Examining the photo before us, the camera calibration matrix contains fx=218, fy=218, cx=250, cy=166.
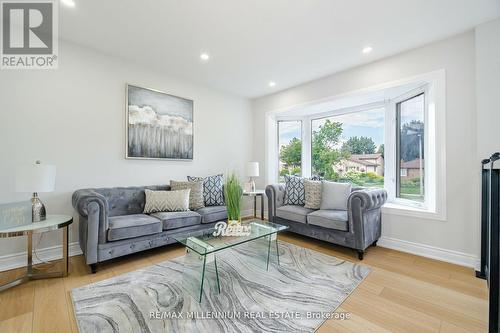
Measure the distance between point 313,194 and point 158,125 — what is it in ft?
8.70

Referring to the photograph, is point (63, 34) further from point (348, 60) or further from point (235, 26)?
point (348, 60)

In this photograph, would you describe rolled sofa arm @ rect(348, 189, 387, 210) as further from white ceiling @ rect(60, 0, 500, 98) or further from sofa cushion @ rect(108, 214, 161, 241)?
sofa cushion @ rect(108, 214, 161, 241)

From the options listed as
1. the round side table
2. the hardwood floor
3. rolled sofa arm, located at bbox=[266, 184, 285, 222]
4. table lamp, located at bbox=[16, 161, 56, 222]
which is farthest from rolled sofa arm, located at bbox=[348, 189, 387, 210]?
table lamp, located at bbox=[16, 161, 56, 222]

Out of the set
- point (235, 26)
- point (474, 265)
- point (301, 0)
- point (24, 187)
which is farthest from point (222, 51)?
point (474, 265)

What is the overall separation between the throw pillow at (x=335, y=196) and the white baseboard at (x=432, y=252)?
2.39 ft

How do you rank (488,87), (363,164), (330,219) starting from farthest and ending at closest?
(363,164) < (330,219) < (488,87)

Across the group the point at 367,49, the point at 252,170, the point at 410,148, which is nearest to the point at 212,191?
the point at 252,170

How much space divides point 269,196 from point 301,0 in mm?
2585

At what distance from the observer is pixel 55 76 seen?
2.62 meters

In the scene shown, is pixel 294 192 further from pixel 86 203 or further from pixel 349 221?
pixel 86 203

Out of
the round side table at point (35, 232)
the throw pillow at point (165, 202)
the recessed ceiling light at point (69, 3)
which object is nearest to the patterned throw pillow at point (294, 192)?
the throw pillow at point (165, 202)

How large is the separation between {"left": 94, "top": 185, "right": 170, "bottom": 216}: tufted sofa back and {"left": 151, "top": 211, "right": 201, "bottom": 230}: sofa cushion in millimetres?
332

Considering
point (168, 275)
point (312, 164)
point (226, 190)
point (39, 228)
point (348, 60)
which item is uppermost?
point (348, 60)

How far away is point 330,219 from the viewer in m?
2.79
